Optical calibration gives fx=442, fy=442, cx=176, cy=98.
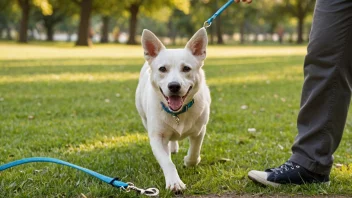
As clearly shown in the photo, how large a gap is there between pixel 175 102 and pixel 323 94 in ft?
3.70

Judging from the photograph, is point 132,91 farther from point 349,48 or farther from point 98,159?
point 349,48

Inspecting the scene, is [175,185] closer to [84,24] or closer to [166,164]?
[166,164]

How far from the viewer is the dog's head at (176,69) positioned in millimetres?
3535

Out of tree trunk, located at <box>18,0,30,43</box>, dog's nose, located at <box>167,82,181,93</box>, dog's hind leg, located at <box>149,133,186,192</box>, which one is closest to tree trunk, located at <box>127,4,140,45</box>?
tree trunk, located at <box>18,0,30,43</box>

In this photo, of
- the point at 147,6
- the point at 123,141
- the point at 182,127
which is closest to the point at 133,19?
the point at 147,6

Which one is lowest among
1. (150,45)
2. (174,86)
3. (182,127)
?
(182,127)

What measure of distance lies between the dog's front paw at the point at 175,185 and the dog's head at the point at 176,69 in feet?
1.85

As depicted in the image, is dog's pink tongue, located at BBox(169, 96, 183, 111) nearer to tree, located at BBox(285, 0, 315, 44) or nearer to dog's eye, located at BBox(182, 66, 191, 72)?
dog's eye, located at BBox(182, 66, 191, 72)

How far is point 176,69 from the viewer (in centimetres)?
370

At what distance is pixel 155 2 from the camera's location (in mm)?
42344

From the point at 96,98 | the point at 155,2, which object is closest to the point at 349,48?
the point at 96,98

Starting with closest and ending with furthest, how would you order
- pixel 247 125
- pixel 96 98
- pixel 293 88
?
pixel 247 125, pixel 96 98, pixel 293 88

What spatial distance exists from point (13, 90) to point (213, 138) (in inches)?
218

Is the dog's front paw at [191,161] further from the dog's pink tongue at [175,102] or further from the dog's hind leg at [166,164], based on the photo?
the dog's pink tongue at [175,102]
